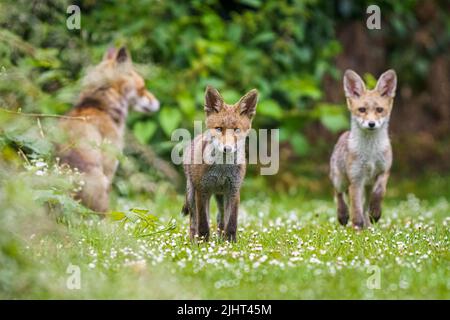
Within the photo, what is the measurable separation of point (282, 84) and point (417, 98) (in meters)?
3.80

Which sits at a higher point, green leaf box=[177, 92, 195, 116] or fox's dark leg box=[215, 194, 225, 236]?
green leaf box=[177, 92, 195, 116]

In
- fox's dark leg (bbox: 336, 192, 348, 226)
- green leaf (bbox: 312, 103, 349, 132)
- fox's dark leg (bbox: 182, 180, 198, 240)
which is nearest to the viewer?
fox's dark leg (bbox: 182, 180, 198, 240)

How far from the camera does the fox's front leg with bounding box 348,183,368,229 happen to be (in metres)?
7.97

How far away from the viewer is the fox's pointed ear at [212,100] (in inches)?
265

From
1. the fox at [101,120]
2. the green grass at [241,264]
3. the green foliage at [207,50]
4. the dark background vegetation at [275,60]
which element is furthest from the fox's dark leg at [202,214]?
the green foliage at [207,50]

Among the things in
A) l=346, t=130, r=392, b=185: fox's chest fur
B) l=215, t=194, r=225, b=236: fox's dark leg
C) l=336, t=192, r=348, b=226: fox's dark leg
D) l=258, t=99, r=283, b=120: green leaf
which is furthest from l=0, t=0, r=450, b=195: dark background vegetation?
l=346, t=130, r=392, b=185: fox's chest fur

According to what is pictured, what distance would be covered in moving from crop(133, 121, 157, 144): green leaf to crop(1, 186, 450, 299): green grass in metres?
4.16

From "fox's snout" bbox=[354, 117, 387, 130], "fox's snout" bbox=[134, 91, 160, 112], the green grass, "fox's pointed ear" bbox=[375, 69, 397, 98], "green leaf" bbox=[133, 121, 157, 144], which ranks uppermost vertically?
"green leaf" bbox=[133, 121, 157, 144]

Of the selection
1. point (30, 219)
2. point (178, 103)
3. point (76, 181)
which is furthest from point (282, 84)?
point (30, 219)

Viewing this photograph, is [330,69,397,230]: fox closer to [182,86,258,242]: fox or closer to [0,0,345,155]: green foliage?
[182,86,258,242]: fox

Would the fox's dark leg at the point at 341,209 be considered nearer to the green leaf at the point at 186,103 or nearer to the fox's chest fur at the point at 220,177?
the fox's chest fur at the point at 220,177

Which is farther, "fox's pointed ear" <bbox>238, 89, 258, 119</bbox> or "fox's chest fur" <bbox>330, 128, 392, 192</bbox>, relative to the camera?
"fox's chest fur" <bbox>330, 128, 392, 192</bbox>

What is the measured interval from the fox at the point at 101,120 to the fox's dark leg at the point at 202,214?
1.64m

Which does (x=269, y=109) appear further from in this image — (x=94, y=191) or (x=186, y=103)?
(x=94, y=191)
